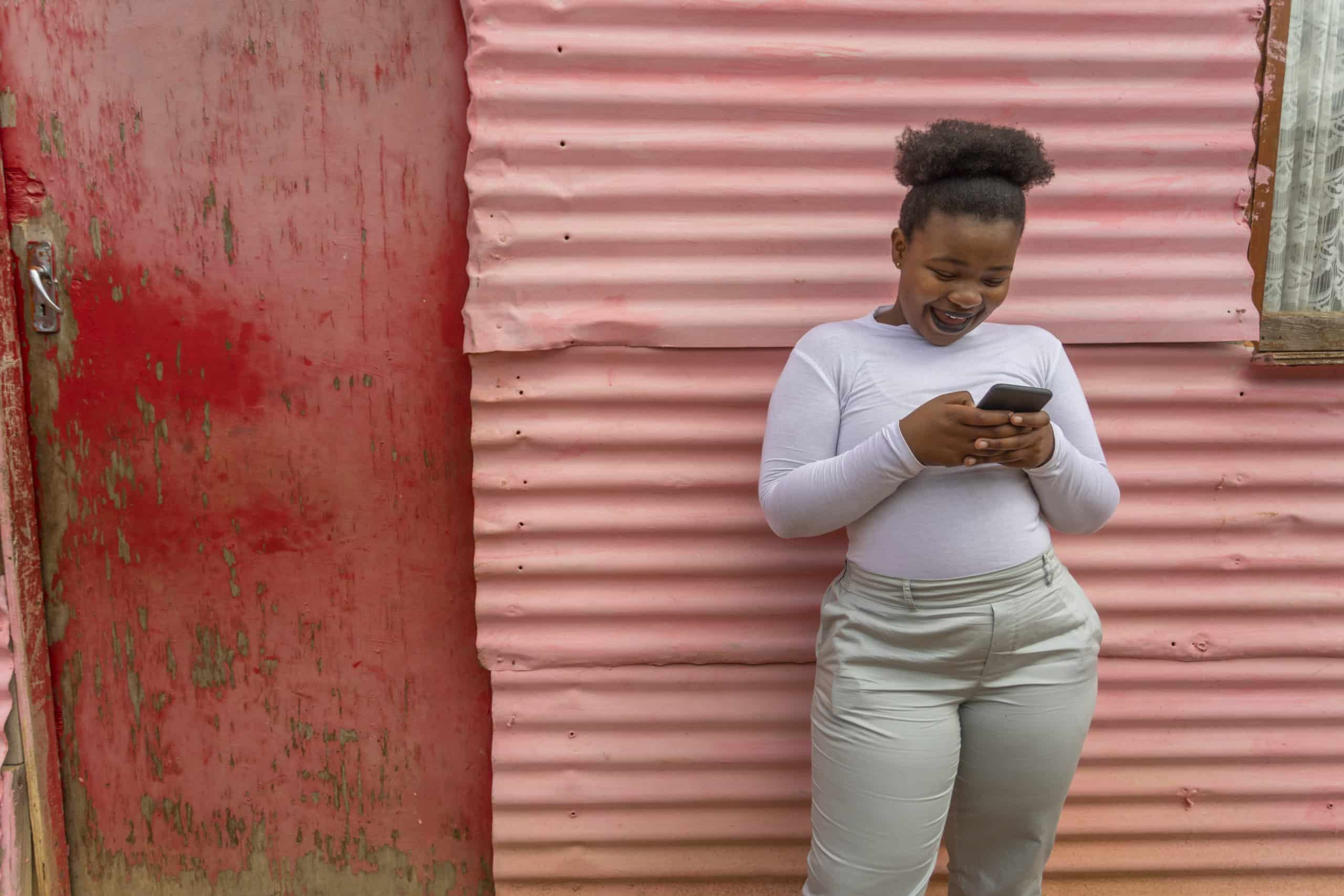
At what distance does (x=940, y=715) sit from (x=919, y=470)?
1.84 ft

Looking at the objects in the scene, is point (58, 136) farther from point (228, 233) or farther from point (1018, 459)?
point (1018, 459)

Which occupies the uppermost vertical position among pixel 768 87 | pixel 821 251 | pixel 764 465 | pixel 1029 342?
pixel 768 87

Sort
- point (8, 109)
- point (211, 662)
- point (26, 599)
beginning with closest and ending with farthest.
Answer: point (8, 109) < point (26, 599) < point (211, 662)

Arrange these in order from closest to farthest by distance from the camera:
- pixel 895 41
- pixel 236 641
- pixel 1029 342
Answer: pixel 1029 342
pixel 895 41
pixel 236 641

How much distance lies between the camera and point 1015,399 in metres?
1.82

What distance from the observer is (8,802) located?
2516mm

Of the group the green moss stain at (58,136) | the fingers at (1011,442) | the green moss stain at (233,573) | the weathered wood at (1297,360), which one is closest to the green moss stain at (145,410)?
the green moss stain at (233,573)

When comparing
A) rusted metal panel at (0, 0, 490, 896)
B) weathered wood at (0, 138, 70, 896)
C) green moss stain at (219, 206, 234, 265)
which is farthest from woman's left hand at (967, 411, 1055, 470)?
weathered wood at (0, 138, 70, 896)

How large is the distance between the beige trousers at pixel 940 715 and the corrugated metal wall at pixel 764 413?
0.53 meters

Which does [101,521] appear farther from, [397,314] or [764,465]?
[764,465]

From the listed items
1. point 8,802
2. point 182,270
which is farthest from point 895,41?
point 8,802

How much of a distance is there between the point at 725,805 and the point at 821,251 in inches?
64.0

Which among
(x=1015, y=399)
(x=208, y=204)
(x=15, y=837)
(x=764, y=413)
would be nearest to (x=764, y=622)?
(x=764, y=413)

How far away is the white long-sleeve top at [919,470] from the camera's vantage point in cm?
201
